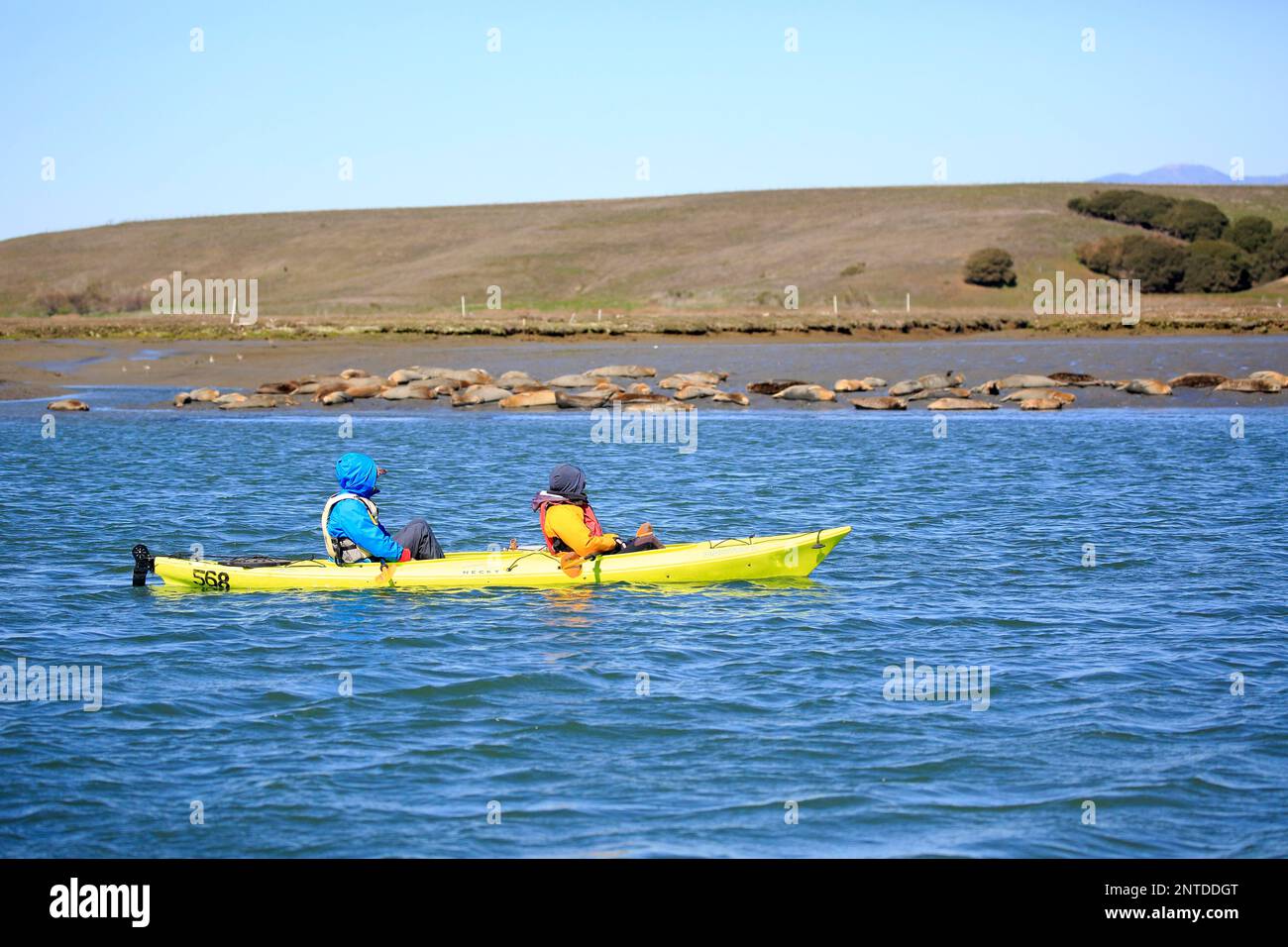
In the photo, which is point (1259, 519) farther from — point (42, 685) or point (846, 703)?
point (42, 685)

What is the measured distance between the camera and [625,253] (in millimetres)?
76875

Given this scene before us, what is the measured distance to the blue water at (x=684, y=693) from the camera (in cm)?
696

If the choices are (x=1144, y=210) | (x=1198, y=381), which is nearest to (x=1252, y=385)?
(x=1198, y=381)

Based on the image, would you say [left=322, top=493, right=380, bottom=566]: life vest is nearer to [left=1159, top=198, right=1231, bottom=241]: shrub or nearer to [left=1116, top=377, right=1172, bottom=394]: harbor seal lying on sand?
[left=1116, top=377, right=1172, bottom=394]: harbor seal lying on sand

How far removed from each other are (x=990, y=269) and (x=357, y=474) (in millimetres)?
46995

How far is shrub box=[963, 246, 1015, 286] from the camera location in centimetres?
5472

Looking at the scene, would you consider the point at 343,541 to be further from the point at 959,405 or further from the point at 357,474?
the point at 959,405

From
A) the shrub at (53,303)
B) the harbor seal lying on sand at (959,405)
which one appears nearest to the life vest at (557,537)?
the harbor seal lying on sand at (959,405)

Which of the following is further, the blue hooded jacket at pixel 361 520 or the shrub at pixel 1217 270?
the shrub at pixel 1217 270

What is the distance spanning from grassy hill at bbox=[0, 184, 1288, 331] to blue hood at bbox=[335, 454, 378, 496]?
3694 cm

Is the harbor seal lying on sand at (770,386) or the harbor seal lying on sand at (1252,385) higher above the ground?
the harbor seal lying on sand at (770,386)

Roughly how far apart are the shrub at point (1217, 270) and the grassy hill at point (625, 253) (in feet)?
4.14

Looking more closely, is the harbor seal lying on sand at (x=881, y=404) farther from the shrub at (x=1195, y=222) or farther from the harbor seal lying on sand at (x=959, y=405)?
the shrub at (x=1195, y=222)

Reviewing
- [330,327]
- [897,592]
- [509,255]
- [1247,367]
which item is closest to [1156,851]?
[897,592]
